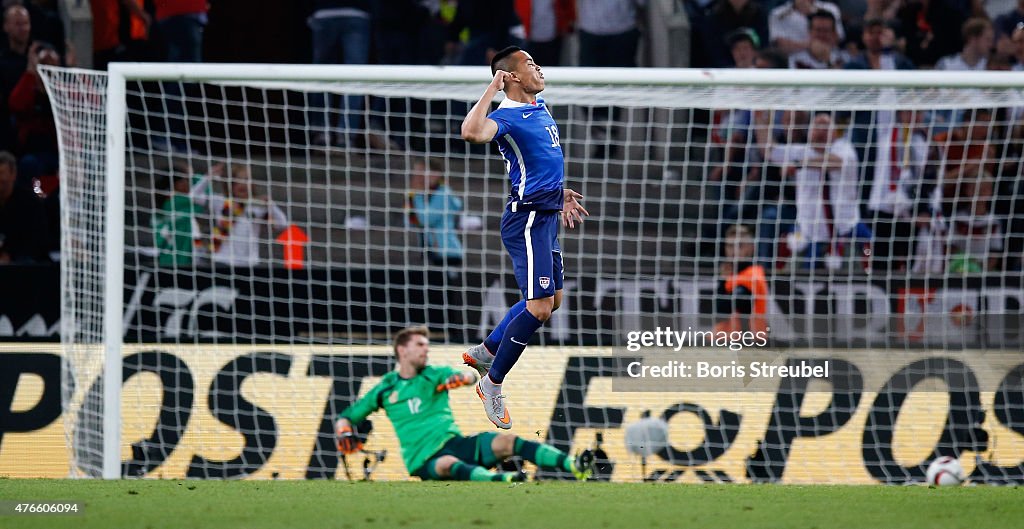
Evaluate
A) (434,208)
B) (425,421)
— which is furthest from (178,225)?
(425,421)

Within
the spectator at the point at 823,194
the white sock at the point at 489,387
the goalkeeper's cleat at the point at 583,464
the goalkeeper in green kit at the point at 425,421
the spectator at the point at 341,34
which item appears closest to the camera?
the white sock at the point at 489,387

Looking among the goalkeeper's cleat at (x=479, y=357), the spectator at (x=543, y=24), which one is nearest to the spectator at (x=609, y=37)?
the spectator at (x=543, y=24)

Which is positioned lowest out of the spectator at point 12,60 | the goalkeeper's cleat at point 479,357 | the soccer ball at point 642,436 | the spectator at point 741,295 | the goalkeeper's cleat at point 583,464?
the goalkeeper's cleat at point 583,464

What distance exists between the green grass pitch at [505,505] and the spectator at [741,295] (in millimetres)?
2255

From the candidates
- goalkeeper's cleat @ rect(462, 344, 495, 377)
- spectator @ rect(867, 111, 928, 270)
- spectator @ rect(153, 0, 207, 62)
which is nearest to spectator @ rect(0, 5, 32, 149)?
spectator @ rect(153, 0, 207, 62)

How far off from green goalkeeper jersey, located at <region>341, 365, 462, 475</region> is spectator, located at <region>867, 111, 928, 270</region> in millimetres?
4084

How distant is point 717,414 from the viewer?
10383mm

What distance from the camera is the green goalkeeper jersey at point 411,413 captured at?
1023cm

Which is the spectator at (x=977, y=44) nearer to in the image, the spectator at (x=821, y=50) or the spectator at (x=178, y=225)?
the spectator at (x=821, y=50)

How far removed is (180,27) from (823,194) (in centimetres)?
656

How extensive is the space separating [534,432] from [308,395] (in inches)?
Answer: 72.1

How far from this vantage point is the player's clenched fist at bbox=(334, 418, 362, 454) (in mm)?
9953

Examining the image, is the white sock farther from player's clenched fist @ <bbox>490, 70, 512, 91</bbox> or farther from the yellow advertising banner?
the yellow advertising banner

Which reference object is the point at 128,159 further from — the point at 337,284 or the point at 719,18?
the point at 719,18
